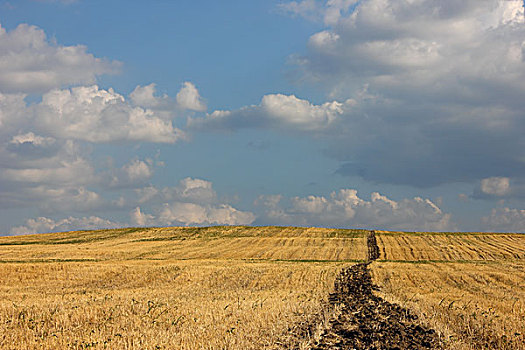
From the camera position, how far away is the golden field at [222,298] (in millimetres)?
15719

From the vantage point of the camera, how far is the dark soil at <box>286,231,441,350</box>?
50.9ft

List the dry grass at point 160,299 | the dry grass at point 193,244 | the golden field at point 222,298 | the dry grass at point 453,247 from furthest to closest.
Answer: the dry grass at point 453,247
the dry grass at point 193,244
the golden field at point 222,298
the dry grass at point 160,299

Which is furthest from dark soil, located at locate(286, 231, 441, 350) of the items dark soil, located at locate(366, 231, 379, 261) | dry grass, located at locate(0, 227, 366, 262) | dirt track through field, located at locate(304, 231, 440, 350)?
dry grass, located at locate(0, 227, 366, 262)

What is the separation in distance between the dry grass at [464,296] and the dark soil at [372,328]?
68cm

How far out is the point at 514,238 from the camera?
291 ft

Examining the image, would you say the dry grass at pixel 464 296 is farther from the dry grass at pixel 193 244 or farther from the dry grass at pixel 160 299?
the dry grass at pixel 193 244

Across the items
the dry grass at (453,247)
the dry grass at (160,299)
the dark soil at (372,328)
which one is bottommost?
the dry grass at (453,247)

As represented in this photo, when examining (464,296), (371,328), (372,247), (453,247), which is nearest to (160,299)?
(371,328)

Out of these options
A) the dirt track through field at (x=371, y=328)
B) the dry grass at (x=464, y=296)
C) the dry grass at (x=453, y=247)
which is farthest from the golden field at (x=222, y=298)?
the dirt track through field at (x=371, y=328)

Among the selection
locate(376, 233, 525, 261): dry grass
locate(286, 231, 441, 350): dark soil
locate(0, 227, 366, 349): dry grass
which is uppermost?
locate(0, 227, 366, 349): dry grass

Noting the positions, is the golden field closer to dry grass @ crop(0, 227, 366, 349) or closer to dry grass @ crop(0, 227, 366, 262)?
dry grass @ crop(0, 227, 366, 349)

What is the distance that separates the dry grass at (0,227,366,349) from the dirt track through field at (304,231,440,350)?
142cm

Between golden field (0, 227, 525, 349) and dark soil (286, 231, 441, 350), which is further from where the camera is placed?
golden field (0, 227, 525, 349)

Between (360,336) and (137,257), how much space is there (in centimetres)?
4834
